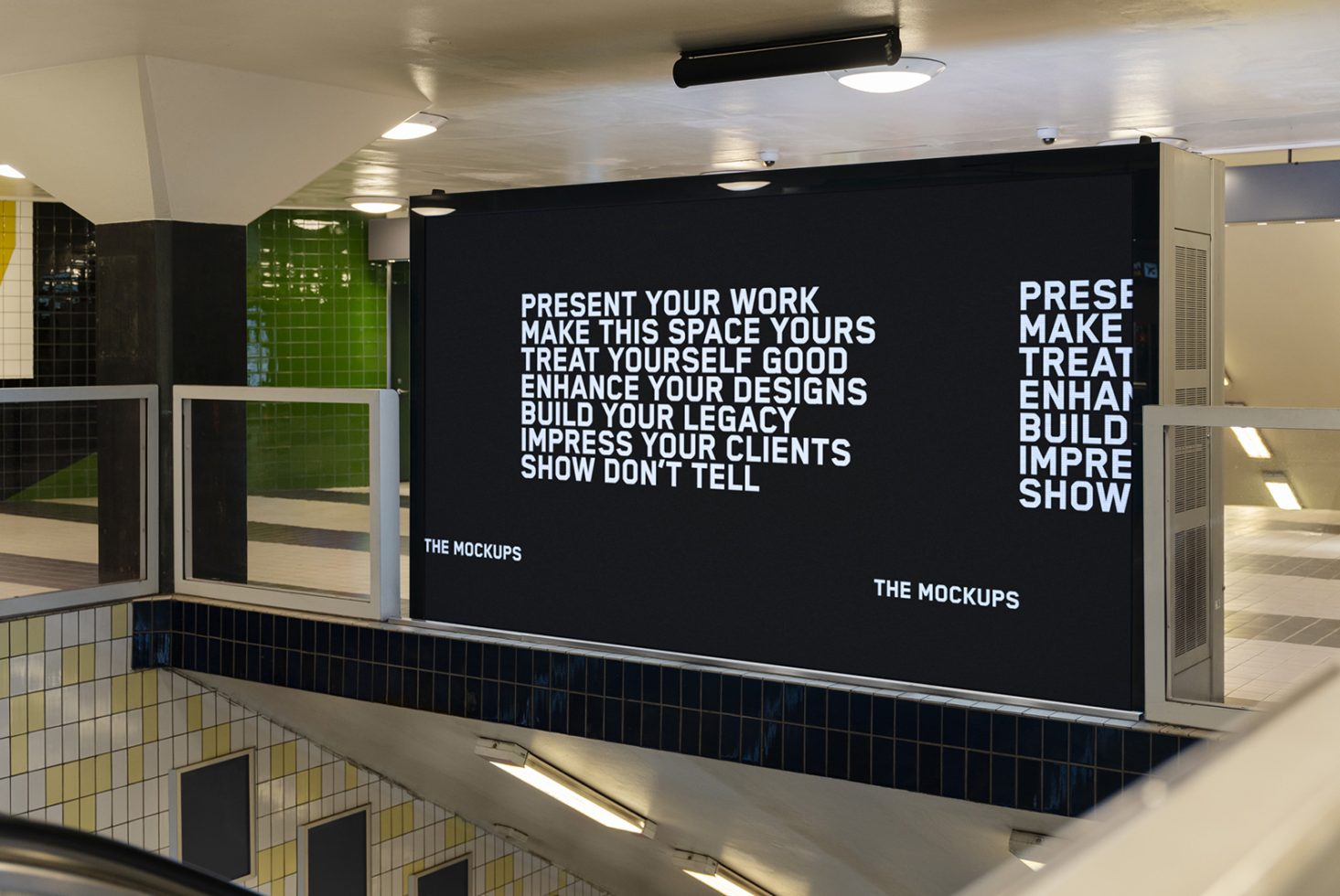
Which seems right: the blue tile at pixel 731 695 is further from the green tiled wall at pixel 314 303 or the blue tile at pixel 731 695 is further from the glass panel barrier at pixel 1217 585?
the green tiled wall at pixel 314 303

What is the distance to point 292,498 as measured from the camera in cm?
711

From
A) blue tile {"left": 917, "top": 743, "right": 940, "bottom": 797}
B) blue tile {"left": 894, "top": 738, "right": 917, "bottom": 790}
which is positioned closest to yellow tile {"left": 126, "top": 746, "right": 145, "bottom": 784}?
blue tile {"left": 894, "top": 738, "right": 917, "bottom": 790}

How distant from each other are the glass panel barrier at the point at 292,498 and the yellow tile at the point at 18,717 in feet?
3.25

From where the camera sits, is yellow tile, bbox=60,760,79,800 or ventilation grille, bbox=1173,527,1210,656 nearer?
ventilation grille, bbox=1173,527,1210,656

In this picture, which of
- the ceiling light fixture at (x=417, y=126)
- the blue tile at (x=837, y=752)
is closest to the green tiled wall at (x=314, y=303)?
the ceiling light fixture at (x=417, y=126)

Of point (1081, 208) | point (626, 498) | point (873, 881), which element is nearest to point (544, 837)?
point (873, 881)

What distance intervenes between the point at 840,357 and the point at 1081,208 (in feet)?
3.51

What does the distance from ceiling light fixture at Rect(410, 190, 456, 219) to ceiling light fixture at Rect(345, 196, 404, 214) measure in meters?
6.50

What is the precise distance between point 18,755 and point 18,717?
21cm

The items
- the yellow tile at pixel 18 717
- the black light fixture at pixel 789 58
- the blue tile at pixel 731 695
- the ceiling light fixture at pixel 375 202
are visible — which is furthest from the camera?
the ceiling light fixture at pixel 375 202

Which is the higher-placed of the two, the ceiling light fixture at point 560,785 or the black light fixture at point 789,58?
the black light fixture at point 789,58

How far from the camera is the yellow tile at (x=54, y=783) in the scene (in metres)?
7.02

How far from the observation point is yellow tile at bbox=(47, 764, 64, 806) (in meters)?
7.02

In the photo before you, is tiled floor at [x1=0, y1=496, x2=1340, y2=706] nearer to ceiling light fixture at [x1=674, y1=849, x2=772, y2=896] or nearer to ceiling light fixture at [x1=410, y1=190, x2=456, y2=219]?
ceiling light fixture at [x1=410, y1=190, x2=456, y2=219]
